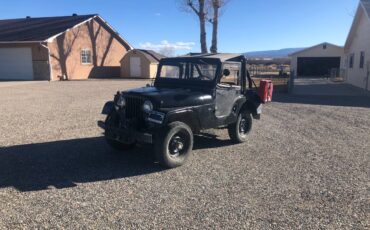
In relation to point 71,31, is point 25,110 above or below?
below

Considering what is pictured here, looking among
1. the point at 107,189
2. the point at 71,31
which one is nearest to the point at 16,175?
the point at 107,189

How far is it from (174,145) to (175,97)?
2.52ft

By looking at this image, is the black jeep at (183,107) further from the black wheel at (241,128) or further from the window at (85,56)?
the window at (85,56)

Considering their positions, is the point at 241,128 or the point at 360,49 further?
the point at 360,49

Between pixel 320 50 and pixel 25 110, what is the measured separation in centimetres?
3199

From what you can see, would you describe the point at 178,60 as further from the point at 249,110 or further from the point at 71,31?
the point at 71,31

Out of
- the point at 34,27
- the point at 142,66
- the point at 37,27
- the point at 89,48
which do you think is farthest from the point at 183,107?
the point at 34,27

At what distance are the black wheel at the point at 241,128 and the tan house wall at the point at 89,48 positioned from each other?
72.2ft

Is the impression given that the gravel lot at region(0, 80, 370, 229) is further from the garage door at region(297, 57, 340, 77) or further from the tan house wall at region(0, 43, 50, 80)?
the garage door at region(297, 57, 340, 77)

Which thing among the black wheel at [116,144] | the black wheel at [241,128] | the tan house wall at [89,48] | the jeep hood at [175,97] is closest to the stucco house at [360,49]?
the black wheel at [241,128]

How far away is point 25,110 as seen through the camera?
11438 mm

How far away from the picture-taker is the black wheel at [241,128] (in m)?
7.23

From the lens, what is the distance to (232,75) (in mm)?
7082

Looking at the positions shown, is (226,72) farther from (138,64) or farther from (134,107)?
(138,64)
